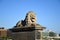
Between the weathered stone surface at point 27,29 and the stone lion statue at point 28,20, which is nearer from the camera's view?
the weathered stone surface at point 27,29

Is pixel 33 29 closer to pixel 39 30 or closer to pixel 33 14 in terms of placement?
pixel 39 30

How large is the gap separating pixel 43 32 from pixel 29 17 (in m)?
3.79

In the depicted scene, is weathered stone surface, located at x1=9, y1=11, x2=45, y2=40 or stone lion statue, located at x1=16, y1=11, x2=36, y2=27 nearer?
weathered stone surface, located at x1=9, y1=11, x2=45, y2=40

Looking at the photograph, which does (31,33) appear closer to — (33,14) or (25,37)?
(25,37)

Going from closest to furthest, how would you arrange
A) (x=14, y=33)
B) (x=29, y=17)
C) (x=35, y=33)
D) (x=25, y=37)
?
(x=35, y=33)
(x=25, y=37)
(x=14, y=33)
(x=29, y=17)

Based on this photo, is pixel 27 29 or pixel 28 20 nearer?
pixel 27 29

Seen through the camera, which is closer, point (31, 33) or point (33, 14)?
point (31, 33)

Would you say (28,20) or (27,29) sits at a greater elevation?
(28,20)

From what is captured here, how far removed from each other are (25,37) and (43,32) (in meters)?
1.83

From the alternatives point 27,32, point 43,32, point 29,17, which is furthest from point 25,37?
point 29,17

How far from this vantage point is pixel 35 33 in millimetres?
18125

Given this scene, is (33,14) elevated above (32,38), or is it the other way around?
(33,14)

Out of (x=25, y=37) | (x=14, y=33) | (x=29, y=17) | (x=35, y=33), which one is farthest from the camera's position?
(x=29, y=17)

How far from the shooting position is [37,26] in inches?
759
